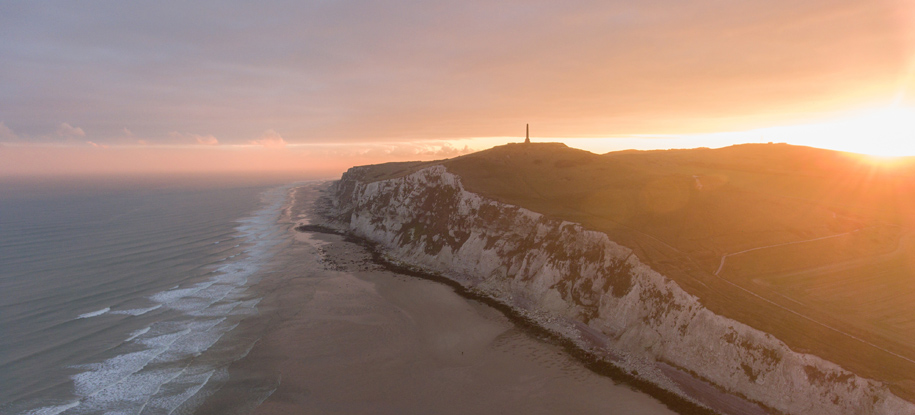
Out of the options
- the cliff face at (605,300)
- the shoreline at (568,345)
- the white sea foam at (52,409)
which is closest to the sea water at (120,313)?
the white sea foam at (52,409)

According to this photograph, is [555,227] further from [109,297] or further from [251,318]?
[109,297]

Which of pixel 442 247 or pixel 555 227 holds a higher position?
pixel 555 227

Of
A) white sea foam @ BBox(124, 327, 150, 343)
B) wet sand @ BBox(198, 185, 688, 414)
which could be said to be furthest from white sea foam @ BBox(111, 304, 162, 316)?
wet sand @ BBox(198, 185, 688, 414)

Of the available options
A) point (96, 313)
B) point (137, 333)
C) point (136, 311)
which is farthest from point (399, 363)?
point (96, 313)

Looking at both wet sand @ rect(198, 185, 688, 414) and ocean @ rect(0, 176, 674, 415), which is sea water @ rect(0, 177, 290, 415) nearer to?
ocean @ rect(0, 176, 674, 415)

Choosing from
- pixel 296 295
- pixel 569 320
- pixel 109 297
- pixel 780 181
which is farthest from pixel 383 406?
pixel 780 181

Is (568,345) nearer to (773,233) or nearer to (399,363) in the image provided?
(399,363)
